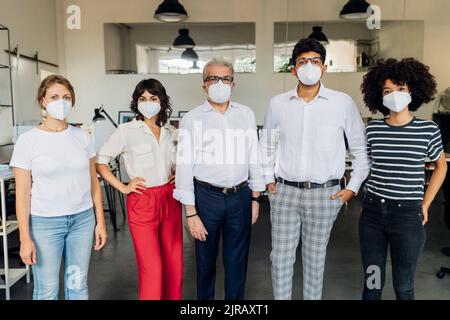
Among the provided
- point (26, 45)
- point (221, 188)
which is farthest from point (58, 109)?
point (26, 45)

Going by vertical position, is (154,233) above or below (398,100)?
below

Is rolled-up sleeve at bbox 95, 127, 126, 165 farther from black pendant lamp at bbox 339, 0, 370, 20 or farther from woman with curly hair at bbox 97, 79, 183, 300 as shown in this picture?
black pendant lamp at bbox 339, 0, 370, 20

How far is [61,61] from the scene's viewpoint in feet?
24.3

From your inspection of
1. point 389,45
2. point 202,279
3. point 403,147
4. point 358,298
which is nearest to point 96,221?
point 202,279

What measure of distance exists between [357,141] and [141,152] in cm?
115

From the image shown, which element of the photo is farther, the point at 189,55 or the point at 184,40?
the point at 189,55

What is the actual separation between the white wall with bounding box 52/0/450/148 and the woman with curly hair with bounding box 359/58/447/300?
539cm

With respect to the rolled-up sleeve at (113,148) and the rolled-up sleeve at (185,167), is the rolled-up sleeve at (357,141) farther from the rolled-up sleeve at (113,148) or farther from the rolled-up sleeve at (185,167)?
the rolled-up sleeve at (113,148)

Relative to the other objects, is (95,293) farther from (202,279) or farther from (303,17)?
(303,17)

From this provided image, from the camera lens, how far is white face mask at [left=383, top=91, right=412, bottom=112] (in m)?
2.01

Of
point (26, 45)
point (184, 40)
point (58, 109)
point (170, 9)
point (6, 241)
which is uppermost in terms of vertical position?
point (170, 9)

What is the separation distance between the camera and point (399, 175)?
1.97m

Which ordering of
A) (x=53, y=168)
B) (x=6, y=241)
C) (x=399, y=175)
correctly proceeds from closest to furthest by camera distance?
1. (x=53, y=168)
2. (x=399, y=175)
3. (x=6, y=241)

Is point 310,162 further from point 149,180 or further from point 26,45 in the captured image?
point 26,45
